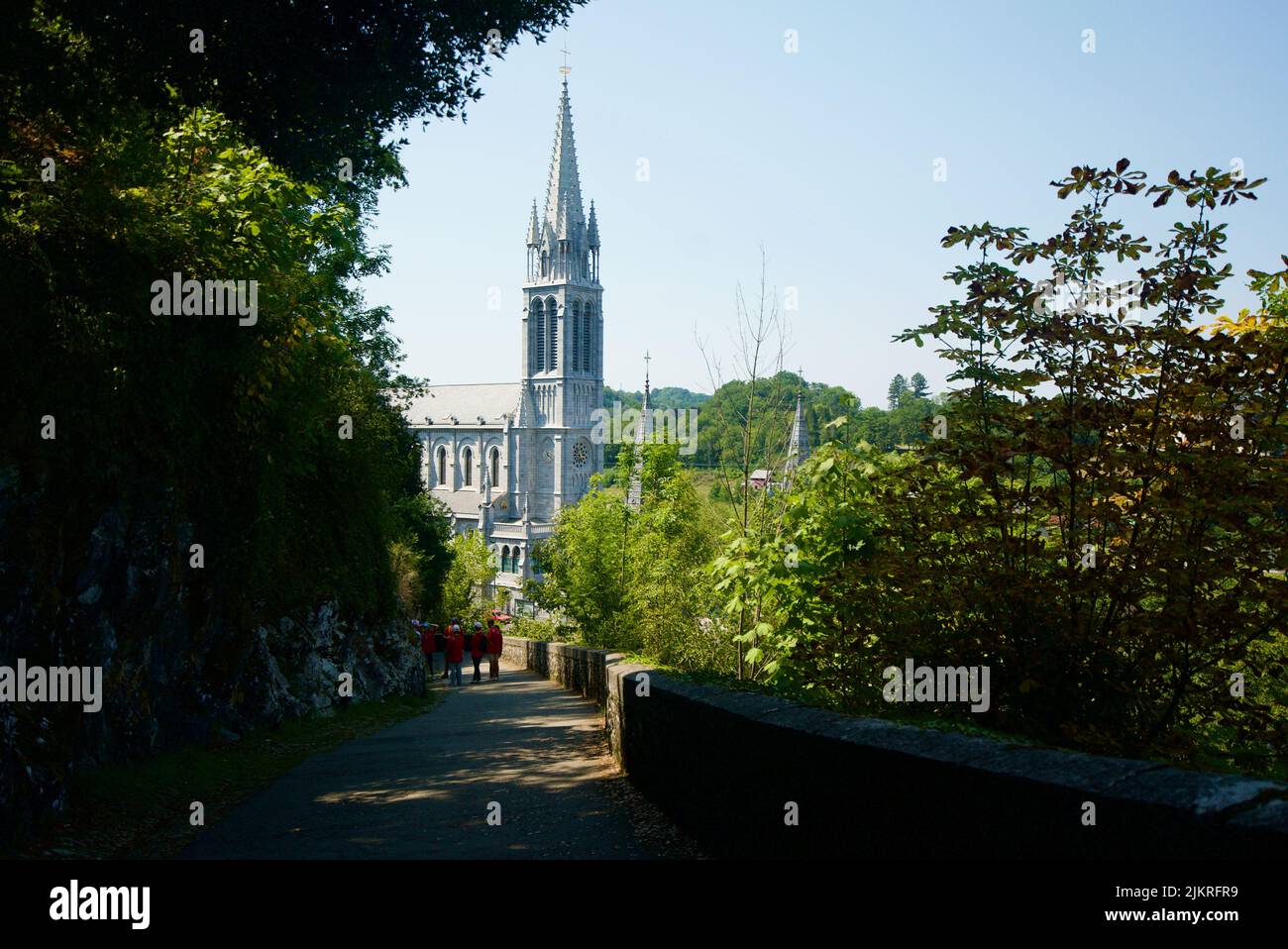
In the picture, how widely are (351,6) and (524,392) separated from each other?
115 m

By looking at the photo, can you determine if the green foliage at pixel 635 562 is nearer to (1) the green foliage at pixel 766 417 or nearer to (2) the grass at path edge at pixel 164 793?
(1) the green foliage at pixel 766 417

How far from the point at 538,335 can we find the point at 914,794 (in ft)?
404

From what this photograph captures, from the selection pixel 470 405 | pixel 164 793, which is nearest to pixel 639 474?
pixel 164 793

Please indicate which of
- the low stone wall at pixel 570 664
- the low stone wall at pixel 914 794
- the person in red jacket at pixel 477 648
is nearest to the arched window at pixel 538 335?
the low stone wall at pixel 570 664

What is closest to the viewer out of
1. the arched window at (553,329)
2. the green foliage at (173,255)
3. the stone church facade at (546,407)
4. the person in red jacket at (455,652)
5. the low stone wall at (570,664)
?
the green foliage at (173,255)

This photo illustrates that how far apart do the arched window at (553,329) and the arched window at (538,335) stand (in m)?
0.61

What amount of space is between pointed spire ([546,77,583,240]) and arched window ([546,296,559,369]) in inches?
300

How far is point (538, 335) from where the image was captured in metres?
126

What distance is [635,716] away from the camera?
9789 millimetres

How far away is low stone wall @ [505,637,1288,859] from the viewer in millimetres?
3268

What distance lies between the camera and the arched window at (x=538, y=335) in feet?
412

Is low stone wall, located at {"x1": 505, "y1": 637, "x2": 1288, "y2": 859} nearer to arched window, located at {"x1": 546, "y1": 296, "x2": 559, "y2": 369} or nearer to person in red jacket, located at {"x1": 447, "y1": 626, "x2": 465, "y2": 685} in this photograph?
person in red jacket, located at {"x1": 447, "y1": 626, "x2": 465, "y2": 685}
